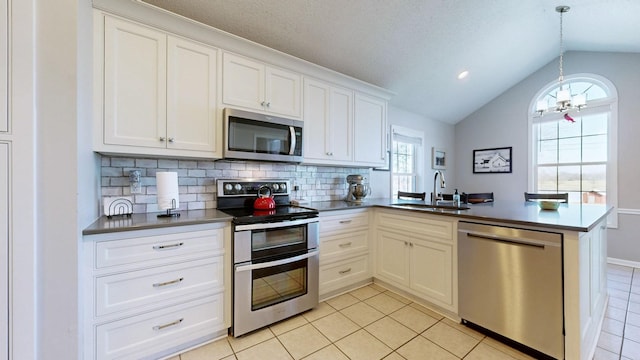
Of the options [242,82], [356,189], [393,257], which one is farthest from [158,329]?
[356,189]

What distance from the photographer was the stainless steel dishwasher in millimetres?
1502

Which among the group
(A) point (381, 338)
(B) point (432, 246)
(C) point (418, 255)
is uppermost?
(B) point (432, 246)

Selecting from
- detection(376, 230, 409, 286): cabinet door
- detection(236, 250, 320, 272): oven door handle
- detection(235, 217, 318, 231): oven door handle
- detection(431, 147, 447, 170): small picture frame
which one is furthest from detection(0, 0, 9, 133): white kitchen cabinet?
detection(431, 147, 447, 170): small picture frame

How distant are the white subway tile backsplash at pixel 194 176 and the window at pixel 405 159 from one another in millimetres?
1595

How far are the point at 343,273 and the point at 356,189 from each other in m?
1.04

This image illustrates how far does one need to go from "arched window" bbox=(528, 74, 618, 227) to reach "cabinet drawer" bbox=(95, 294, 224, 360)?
16.9 ft

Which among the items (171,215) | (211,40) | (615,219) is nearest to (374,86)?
(211,40)

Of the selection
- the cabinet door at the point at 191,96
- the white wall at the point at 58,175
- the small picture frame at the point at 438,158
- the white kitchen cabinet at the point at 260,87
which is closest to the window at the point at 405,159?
the small picture frame at the point at 438,158

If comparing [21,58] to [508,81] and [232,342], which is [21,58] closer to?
[232,342]

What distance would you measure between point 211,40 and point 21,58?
3.72 ft

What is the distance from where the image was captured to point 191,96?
6.27 feet

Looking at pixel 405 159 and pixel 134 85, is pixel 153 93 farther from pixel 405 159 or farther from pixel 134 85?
pixel 405 159

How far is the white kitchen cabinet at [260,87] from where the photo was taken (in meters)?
A: 2.08

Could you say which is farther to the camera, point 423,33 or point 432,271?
point 423,33
